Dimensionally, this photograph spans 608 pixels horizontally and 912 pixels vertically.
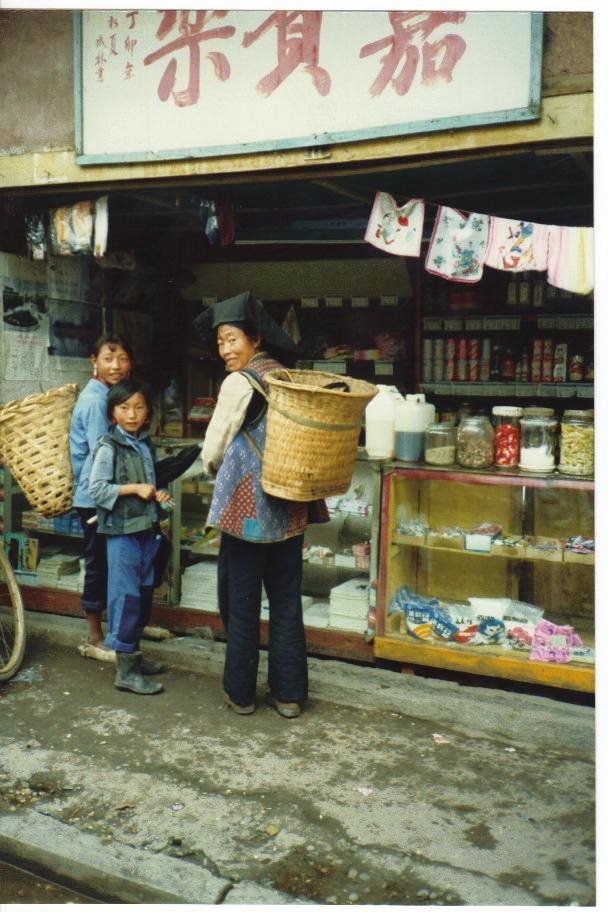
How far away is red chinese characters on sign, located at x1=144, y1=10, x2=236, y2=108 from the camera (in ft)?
15.3

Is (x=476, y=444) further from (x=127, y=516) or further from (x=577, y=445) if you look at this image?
(x=127, y=516)

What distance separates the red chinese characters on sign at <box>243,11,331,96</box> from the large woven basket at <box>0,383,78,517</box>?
246 centimetres

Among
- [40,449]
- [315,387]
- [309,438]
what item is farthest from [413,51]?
[40,449]

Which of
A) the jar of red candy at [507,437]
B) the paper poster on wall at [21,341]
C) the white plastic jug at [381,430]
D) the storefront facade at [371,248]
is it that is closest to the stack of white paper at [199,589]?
the storefront facade at [371,248]

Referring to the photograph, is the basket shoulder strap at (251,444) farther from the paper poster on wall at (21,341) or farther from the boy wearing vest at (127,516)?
the paper poster on wall at (21,341)

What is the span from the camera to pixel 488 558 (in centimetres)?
529

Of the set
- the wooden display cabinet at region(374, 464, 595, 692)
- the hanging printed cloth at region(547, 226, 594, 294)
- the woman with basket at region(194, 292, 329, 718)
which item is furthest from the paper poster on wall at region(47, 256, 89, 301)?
the hanging printed cloth at region(547, 226, 594, 294)

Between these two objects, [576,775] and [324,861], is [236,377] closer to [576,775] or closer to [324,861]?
[324,861]

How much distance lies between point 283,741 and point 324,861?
1.05 metres

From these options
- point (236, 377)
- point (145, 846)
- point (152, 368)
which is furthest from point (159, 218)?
point (145, 846)

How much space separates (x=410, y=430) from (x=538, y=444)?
823 mm

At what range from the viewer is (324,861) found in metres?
3.28

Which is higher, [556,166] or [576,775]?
[556,166]

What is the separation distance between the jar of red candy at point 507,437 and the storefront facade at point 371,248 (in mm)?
194
